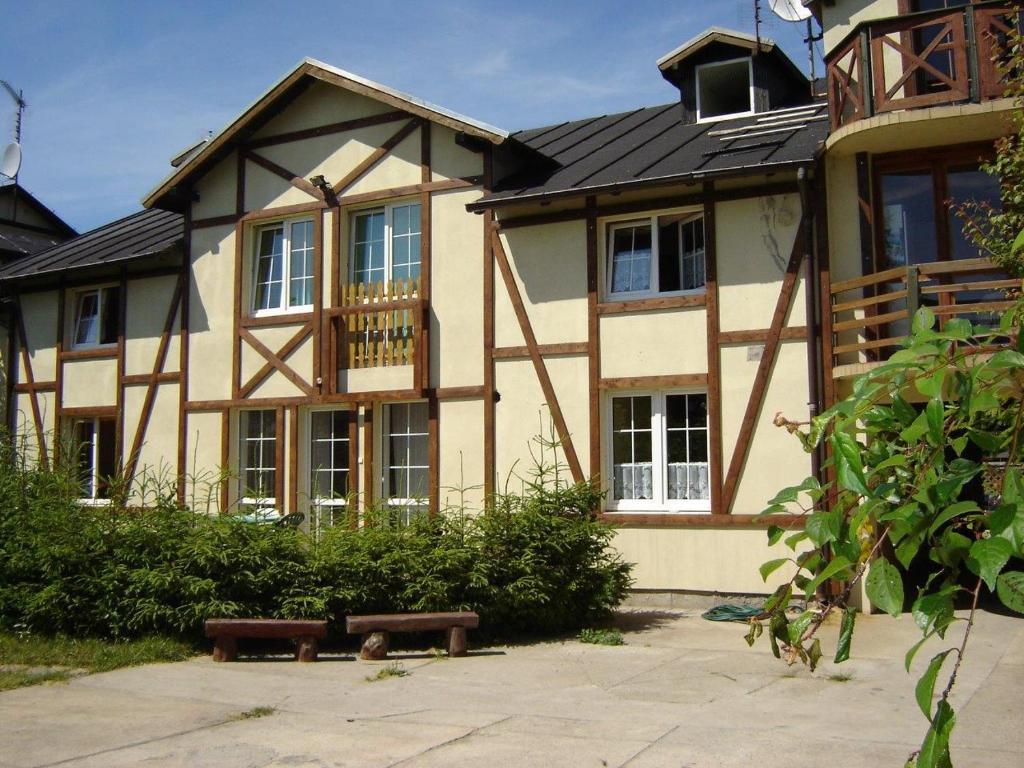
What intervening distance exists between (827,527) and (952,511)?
210 millimetres

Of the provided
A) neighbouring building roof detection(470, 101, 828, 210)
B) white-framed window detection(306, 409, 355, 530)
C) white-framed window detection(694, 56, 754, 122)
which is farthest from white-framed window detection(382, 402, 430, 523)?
white-framed window detection(694, 56, 754, 122)

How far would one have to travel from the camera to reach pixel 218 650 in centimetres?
884

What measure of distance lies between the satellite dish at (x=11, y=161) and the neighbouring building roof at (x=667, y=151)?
12.1 m

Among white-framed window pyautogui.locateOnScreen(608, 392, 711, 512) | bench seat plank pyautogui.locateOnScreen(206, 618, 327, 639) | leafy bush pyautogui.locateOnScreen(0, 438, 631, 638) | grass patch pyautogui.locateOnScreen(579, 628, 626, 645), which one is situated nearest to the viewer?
bench seat plank pyautogui.locateOnScreen(206, 618, 327, 639)

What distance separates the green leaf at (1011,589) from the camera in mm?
1540

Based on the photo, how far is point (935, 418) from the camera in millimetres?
1591

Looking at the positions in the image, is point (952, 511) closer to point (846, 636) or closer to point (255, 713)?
point (846, 636)

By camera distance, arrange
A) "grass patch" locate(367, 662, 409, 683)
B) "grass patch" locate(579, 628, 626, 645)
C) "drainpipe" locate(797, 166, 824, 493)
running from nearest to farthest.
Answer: "grass patch" locate(367, 662, 409, 683)
"grass patch" locate(579, 628, 626, 645)
"drainpipe" locate(797, 166, 824, 493)

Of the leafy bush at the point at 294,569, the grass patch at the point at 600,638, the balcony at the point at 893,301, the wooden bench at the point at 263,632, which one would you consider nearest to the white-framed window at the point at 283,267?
the leafy bush at the point at 294,569

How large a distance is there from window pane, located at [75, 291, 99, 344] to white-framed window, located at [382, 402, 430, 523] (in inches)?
244

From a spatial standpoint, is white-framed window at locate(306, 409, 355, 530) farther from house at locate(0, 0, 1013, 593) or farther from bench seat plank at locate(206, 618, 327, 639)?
bench seat plank at locate(206, 618, 327, 639)

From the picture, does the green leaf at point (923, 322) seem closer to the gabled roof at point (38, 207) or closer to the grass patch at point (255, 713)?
the grass patch at point (255, 713)

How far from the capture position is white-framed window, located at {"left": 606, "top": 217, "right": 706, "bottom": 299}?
1236 centimetres

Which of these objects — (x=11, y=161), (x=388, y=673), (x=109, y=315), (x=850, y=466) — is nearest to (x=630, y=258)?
(x=388, y=673)
